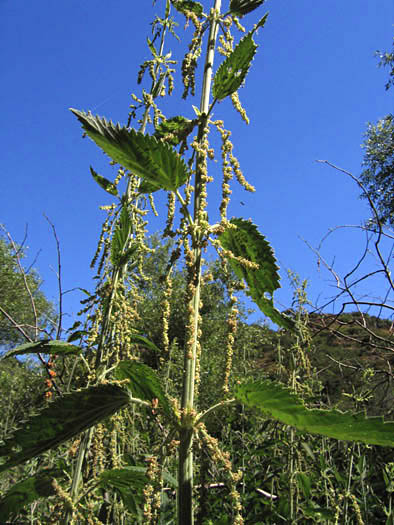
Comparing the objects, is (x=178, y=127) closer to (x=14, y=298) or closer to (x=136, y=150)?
(x=136, y=150)

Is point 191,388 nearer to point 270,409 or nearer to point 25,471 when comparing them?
point 270,409

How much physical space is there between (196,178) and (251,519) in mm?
2159

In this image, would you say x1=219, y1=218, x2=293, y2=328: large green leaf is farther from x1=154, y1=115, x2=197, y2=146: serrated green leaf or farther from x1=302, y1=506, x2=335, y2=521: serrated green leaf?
x1=302, y1=506, x2=335, y2=521: serrated green leaf

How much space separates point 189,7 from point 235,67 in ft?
1.47

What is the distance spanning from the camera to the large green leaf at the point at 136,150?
913mm

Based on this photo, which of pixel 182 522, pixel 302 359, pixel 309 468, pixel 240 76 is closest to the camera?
pixel 182 522

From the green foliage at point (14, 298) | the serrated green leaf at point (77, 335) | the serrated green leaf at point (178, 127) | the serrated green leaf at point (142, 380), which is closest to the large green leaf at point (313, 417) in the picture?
the serrated green leaf at point (142, 380)

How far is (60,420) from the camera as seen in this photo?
35.0 inches

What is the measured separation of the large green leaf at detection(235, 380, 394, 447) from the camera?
74cm

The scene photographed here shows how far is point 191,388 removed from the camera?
0.93 meters

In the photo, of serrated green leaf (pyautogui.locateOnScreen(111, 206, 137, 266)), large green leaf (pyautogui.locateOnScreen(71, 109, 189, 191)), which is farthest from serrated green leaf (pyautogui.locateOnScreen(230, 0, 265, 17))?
serrated green leaf (pyautogui.locateOnScreen(111, 206, 137, 266))

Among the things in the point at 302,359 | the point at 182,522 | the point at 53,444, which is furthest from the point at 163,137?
the point at 302,359

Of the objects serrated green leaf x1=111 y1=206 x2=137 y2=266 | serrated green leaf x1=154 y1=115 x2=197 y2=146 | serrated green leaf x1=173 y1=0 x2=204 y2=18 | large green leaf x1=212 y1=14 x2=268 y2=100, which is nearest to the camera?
large green leaf x1=212 y1=14 x2=268 y2=100

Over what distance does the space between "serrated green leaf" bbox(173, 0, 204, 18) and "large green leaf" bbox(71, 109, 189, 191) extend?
26.9 inches
